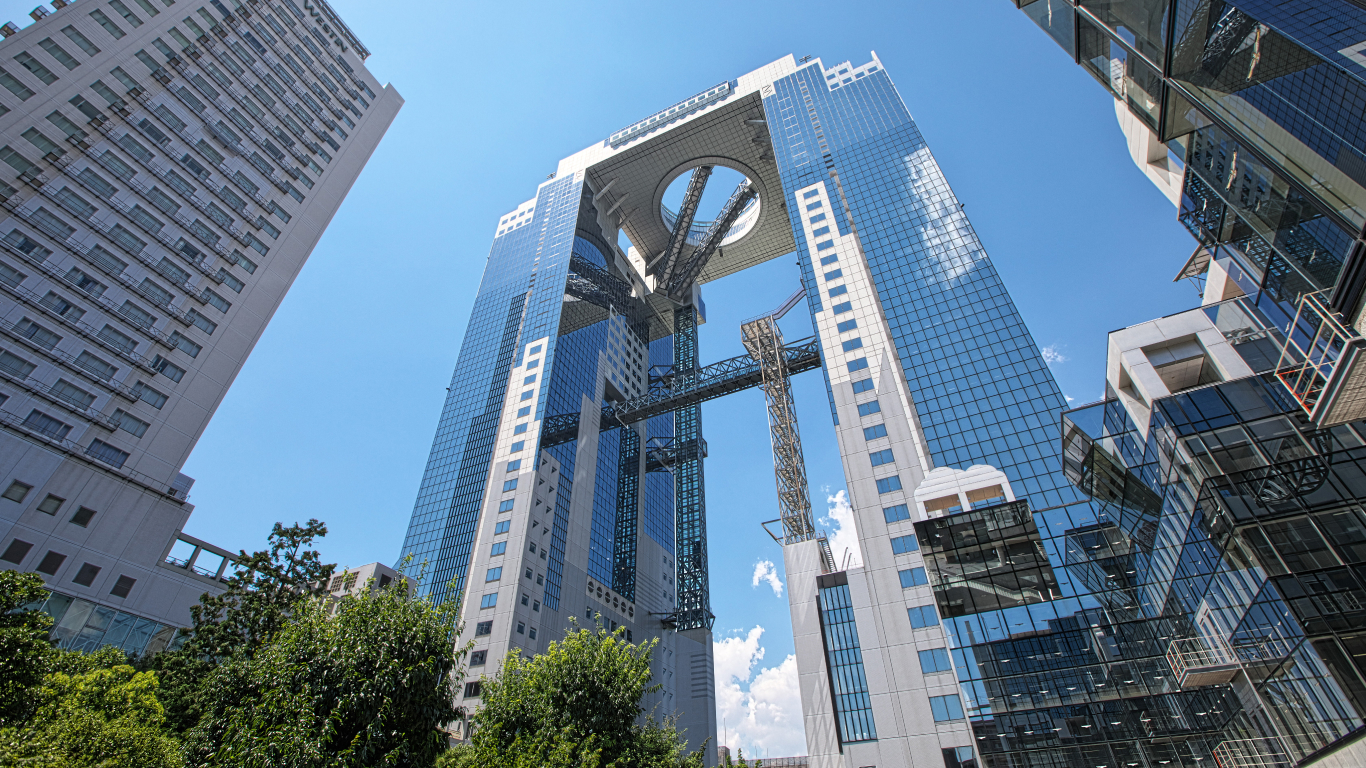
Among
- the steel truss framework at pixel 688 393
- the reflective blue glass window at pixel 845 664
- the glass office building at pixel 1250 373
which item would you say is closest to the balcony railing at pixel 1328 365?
the glass office building at pixel 1250 373

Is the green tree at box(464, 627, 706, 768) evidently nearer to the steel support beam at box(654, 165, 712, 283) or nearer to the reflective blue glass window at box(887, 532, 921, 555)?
the reflective blue glass window at box(887, 532, 921, 555)

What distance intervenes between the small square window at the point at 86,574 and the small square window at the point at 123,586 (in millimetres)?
1187

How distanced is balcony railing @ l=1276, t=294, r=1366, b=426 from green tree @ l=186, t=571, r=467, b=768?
2217cm

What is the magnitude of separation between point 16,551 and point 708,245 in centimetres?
8344

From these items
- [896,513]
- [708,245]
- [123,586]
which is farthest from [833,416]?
[708,245]

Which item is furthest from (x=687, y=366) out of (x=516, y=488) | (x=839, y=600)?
(x=839, y=600)

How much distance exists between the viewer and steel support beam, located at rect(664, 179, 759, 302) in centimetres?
9425

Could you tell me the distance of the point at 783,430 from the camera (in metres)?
63.9

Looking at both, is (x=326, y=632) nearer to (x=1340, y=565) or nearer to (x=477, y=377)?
(x=1340, y=565)

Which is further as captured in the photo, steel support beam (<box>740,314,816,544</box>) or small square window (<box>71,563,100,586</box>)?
steel support beam (<box>740,314,816,544</box>)

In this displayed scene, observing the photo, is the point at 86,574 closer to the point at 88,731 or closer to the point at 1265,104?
the point at 88,731

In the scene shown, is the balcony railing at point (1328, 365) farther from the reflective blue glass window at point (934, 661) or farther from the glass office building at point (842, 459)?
the reflective blue glass window at point (934, 661)

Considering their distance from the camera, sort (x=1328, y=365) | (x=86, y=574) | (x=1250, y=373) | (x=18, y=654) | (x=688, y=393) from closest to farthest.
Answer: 1. (x=1328, y=365)
2. (x=18, y=654)
3. (x=1250, y=373)
4. (x=86, y=574)
5. (x=688, y=393)

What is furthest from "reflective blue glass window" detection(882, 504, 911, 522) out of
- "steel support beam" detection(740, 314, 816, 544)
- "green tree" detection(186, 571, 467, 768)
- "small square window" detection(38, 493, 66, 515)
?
"small square window" detection(38, 493, 66, 515)
